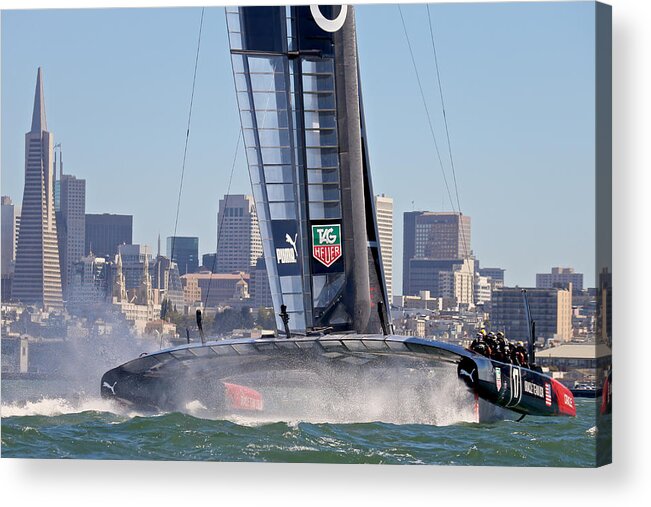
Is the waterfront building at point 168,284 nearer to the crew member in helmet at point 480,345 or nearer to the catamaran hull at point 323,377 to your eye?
the catamaran hull at point 323,377

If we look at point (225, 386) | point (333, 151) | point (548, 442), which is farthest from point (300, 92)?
point (548, 442)

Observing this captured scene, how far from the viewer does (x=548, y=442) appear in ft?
38.9

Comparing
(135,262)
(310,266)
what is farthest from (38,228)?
(310,266)

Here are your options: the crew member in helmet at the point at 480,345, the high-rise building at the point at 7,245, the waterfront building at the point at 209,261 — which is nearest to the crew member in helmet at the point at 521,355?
the crew member in helmet at the point at 480,345

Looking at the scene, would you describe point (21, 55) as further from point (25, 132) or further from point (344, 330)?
point (344, 330)

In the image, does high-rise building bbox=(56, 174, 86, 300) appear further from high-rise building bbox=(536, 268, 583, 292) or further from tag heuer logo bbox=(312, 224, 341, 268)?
high-rise building bbox=(536, 268, 583, 292)

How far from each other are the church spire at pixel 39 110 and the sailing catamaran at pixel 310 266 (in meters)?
1.32

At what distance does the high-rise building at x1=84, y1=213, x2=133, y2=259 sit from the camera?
1270 cm

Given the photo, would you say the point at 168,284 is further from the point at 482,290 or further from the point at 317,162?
the point at 482,290

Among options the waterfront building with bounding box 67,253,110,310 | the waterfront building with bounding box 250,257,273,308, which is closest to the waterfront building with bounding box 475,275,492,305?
the waterfront building with bounding box 250,257,273,308

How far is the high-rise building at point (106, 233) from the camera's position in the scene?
41.7 ft

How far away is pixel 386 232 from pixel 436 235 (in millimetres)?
512

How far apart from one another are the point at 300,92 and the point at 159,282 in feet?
5.37

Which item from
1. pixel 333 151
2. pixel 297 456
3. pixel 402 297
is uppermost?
pixel 333 151
